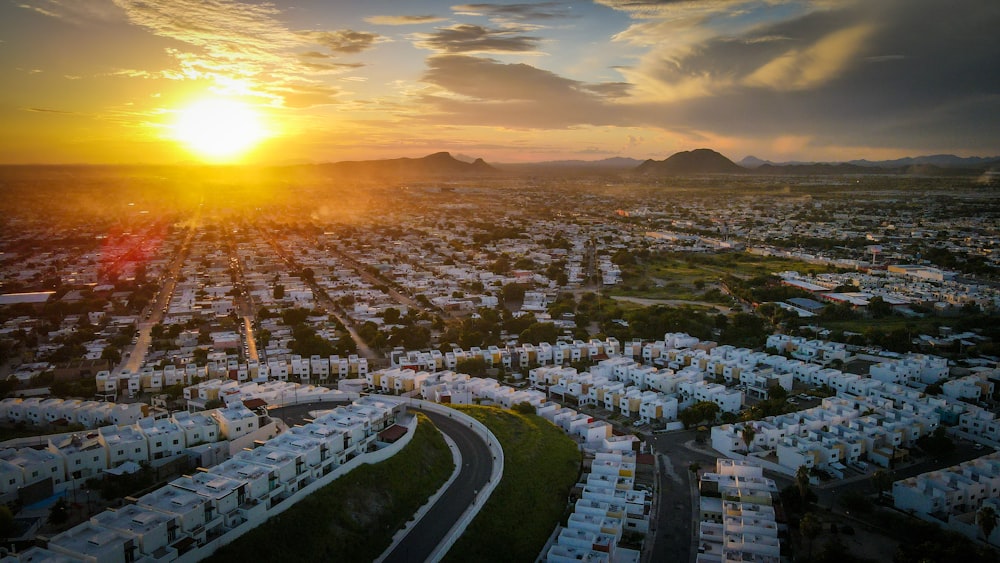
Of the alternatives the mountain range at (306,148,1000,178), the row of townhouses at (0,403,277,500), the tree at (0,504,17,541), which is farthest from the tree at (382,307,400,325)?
the mountain range at (306,148,1000,178)

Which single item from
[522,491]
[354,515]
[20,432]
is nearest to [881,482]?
[522,491]

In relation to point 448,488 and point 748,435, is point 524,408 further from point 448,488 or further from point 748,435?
point 748,435

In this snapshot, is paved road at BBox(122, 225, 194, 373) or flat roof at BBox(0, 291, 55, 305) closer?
paved road at BBox(122, 225, 194, 373)

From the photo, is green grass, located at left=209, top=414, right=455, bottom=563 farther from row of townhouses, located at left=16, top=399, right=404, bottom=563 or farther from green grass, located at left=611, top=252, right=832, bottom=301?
green grass, located at left=611, top=252, right=832, bottom=301

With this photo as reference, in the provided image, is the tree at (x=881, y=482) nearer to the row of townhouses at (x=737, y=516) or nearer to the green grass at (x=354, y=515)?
the row of townhouses at (x=737, y=516)

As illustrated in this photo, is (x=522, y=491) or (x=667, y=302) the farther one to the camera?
(x=667, y=302)

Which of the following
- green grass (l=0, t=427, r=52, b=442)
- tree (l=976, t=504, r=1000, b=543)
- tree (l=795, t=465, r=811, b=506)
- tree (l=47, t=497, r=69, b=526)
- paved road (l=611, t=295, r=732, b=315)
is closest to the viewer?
tree (l=47, t=497, r=69, b=526)

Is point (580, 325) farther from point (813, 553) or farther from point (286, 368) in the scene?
point (813, 553)
